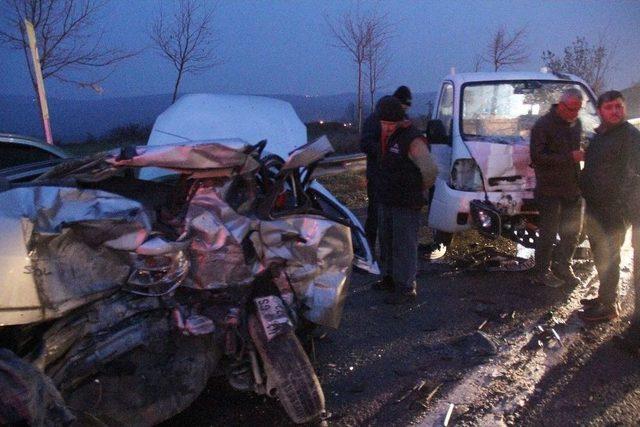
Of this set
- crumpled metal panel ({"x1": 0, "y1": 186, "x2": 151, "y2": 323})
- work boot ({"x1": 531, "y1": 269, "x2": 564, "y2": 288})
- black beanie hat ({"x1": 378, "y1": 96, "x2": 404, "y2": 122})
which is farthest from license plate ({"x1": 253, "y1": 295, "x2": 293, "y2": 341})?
work boot ({"x1": 531, "y1": 269, "x2": 564, "y2": 288})

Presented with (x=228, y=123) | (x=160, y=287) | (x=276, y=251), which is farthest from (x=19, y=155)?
(x=276, y=251)

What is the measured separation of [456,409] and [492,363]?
71 centimetres

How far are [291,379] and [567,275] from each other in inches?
142

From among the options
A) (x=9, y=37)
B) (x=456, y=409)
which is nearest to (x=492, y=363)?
(x=456, y=409)

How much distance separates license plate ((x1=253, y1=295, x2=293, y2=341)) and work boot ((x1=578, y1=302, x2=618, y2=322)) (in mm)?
2838

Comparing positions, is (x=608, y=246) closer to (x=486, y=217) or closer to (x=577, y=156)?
(x=577, y=156)

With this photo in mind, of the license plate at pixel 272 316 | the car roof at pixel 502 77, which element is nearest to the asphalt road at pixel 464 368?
the license plate at pixel 272 316

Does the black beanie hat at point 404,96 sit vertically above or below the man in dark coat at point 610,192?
above

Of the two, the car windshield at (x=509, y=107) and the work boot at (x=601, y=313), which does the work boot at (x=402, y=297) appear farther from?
the car windshield at (x=509, y=107)

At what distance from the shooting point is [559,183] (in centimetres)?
504

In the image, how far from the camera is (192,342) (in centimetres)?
298

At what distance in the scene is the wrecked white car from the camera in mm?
2568

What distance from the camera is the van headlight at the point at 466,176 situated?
5.59m

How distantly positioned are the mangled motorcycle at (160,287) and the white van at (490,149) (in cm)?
257
